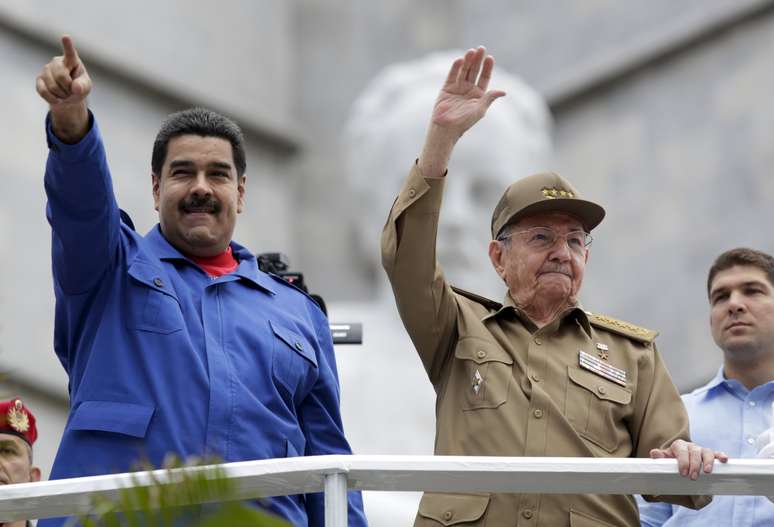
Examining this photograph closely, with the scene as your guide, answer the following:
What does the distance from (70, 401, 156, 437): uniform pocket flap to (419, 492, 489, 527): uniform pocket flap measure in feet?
2.09

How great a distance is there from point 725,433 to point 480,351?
0.89m

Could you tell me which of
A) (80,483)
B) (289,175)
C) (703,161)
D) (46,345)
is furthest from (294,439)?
(289,175)

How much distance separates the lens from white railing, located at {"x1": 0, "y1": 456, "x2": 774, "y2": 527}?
4590 millimetres

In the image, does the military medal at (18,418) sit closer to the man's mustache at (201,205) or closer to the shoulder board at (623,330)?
the man's mustache at (201,205)

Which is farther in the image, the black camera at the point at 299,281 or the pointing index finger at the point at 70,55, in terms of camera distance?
the black camera at the point at 299,281

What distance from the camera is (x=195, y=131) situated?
5441mm

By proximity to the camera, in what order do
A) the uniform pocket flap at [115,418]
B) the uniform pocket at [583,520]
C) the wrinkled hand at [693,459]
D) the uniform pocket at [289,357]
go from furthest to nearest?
the uniform pocket at [289,357] < the uniform pocket at [583,520] < the uniform pocket flap at [115,418] < the wrinkled hand at [693,459]

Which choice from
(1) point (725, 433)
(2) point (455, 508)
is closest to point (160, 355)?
(2) point (455, 508)

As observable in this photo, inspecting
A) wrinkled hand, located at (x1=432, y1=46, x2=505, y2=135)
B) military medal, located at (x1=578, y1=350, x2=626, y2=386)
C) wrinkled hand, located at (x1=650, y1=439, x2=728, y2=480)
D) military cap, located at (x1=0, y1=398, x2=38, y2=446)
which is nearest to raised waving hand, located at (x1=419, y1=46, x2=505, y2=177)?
wrinkled hand, located at (x1=432, y1=46, x2=505, y2=135)

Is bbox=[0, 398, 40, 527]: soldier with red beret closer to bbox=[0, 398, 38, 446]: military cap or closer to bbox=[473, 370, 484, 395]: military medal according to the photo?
bbox=[0, 398, 38, 446]: military cap

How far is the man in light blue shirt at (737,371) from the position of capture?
5.96 m

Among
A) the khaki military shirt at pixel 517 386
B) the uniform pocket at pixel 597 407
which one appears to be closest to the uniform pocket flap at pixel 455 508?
the khaki military shirt at pixel 517 386

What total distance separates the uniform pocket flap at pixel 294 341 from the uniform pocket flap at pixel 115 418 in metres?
0.38

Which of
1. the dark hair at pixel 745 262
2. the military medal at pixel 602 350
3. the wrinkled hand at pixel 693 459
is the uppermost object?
the dark hair at pixel 745 262
